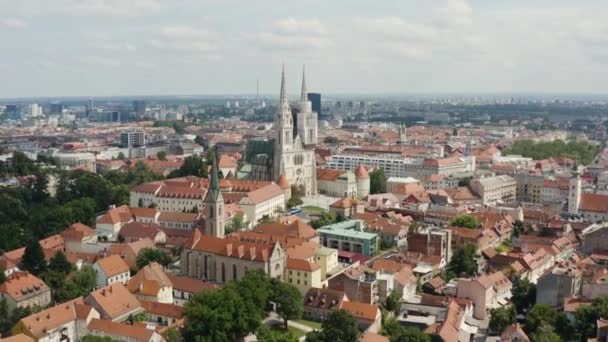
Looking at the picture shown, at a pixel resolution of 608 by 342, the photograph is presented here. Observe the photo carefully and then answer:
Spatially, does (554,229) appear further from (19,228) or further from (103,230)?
(19,228)

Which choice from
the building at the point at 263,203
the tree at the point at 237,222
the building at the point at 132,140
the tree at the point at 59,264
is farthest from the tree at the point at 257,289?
the building at the point at 132,140

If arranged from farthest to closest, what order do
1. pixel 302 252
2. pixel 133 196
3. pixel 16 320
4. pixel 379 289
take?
pixel 133 196, pixel 302 252, pixel 379 289, pixel 16 320

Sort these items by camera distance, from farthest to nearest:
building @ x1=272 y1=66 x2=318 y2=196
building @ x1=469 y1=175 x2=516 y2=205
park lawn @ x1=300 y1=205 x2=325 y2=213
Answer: building @ x1=272 y1=66 x2=318 y2=196 → building @ x1=469 y1=175 x2=516 y2=205 → park lawn @ x1=300 y1=205 x2=325 y2=213

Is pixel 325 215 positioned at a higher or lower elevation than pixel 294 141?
lower

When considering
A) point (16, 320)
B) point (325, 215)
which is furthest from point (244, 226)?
point (16, 320)

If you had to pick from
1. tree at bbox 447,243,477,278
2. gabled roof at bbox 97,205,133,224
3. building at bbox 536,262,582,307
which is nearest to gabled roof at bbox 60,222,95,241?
gabled roof at bbox 97,205,133,224

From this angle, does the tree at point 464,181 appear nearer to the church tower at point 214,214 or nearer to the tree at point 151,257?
the church tower at point 214,214

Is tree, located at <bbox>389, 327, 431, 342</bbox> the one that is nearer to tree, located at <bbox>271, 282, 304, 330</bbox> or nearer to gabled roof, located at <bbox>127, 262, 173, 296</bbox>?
tree, located at <bbox>271, 282, 304, 330</bbox>
